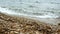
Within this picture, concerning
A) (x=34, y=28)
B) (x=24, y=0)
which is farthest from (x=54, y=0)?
(x=34, y=28)

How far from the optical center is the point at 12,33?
7.70 meters

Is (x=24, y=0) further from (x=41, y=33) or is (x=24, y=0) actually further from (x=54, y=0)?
(x=41, y=33)

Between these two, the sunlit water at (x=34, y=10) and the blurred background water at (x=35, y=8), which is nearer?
the sunlit water at (x=34, y=10)

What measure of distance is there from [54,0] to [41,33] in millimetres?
18003

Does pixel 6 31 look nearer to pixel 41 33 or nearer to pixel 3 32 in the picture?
pixel 3 32

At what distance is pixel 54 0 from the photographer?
2575cm

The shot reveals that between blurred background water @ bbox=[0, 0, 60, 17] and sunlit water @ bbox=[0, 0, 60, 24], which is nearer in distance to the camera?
sunlit water @ bbox=[0, 0, 60, 24]

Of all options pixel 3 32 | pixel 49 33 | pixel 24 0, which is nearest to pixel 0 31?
pixel 3 32

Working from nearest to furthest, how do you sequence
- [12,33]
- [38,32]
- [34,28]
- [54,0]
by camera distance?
[12,33]
[38,32]
[34,28]
[54,0]

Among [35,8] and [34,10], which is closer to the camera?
[34,10]

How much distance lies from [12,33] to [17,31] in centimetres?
38

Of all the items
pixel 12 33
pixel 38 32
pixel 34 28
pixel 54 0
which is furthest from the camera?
pixel 54 0

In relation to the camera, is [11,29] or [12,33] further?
[11,29]

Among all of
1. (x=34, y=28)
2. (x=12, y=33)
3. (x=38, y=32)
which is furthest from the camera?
(x=34, y=28)
